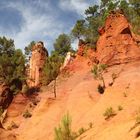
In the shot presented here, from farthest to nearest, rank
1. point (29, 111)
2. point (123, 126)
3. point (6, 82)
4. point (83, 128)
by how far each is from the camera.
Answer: point (6, 82)
point (29, 111)
point (83, 128)
point (123, 126)

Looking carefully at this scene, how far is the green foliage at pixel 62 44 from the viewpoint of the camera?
73.9m

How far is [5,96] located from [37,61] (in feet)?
52.3

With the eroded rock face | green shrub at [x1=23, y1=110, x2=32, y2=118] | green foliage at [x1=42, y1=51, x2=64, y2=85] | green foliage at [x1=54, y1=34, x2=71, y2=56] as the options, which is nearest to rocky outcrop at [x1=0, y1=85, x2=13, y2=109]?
green foliage at [x1=42, y1=51, x2=64, y2=85]

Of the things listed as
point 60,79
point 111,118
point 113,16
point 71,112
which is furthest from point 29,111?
point 111,118

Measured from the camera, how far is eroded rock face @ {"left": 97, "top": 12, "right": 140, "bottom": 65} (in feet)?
158

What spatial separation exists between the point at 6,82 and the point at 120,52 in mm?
17905

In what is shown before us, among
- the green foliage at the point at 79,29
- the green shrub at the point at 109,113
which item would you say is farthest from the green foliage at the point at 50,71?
the green shrub at the point at 109,113

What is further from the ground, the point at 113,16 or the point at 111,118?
the point at 113,16

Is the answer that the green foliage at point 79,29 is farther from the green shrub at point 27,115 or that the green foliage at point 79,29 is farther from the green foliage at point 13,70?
the green shrub at point 27,115

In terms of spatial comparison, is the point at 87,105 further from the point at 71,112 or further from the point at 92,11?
the point at 92,11

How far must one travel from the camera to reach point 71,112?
1684 inches

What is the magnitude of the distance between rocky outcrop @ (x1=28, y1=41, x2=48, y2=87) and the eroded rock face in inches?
724

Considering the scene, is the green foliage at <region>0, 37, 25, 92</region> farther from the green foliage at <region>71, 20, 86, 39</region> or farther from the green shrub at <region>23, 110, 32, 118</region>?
the green foliage at <region>71, 20, 86, 39</region>

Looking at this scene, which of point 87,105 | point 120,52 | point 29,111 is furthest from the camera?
point 29,111
